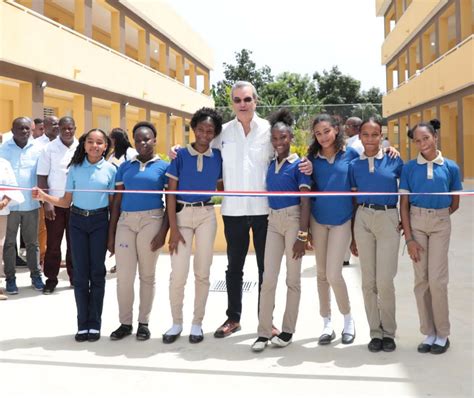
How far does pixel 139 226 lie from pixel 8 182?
2138 mm

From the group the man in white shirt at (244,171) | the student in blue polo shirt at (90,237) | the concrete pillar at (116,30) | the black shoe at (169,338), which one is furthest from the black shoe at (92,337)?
the concrete pillar at (116,30)

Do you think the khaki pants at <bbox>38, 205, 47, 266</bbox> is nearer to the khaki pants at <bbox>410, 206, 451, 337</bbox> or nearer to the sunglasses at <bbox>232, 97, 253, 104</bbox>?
the sunglasses at <bbox>232, 97, 253, 104</bbox>

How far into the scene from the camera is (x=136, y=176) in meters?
4.36

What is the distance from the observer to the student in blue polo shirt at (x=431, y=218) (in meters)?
3.94

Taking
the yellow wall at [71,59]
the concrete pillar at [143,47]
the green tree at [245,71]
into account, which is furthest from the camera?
the green tree at [245,71]

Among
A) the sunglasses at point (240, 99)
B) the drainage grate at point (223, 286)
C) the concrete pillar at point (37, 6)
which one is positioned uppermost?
the concrete pillar at point (37, 6)

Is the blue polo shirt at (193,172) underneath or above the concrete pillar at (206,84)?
underneath

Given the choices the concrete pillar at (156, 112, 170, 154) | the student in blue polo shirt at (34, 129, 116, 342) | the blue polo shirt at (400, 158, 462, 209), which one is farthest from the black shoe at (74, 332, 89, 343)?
the concrete pillar at (156, 112, 170, 154)

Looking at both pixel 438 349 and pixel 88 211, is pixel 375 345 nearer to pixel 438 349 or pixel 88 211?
pixel 438 349

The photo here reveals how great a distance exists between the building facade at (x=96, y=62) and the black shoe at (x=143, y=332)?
916 centimetres

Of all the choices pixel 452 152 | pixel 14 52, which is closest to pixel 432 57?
pixel 452 152

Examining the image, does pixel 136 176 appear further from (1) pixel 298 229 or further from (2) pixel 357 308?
(2) pixel 357 308

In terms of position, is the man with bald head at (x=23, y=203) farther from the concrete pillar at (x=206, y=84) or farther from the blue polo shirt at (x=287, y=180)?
the concrete pillar at (x=206, y=84)

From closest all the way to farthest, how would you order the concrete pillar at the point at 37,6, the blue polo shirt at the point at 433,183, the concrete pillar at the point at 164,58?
1. the blue polo shirt at the point at 433,183
2. the concrete pillar at the point at 37,6
3. the concrete pillar at the point at 164,58
